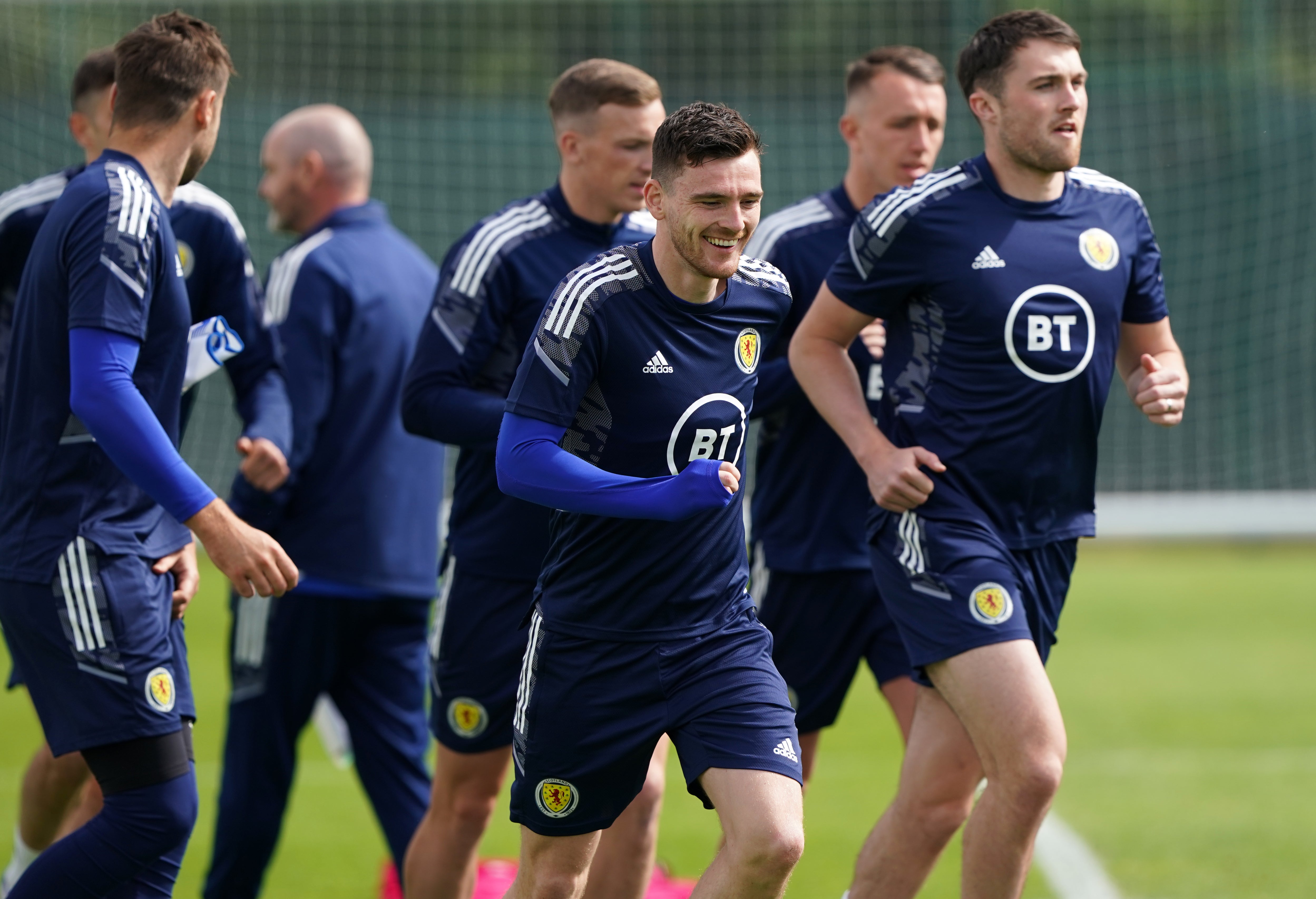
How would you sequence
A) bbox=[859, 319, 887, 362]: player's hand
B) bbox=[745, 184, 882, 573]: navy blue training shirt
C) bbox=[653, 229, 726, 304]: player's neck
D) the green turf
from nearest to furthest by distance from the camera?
bbox=[653, 229, 726, 304]: player's neck, bbox=[859, 319, 887, 362]: player's hand, bbox=[745, 184, 882, 573]: navy blue training shirt, the green turf

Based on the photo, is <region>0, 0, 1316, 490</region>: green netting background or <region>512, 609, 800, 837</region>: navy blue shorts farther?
<region>0, 0, 1316, 490</region>: green netting background

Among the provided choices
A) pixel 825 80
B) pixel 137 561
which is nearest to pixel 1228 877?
pixel 137 561

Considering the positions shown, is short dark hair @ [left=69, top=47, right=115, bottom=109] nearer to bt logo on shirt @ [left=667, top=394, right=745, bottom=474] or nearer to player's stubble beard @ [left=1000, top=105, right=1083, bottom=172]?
bt logo on shirt @ [left=667, top=394, right=745, bottom=474]

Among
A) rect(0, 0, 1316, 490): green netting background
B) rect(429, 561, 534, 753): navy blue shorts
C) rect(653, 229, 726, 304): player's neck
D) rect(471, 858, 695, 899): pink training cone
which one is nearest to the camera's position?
rect(653, 229, 726, 304): player's neck

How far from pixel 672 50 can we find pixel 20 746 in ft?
25.3

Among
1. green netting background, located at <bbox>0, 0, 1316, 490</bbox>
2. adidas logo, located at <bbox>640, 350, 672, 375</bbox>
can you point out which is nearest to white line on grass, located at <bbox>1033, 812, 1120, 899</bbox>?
adidas logo, located at <bbox>640, 350, 672, 375</bbox>

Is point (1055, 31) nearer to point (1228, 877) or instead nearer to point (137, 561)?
point (137, 561)

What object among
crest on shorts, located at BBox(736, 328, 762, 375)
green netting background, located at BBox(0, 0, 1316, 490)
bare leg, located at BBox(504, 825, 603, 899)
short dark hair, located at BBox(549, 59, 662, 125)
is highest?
green netting background, located at BBox(0, 0, 1316, 490)

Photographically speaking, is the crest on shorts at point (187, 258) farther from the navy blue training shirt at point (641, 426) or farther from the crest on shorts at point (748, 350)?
the crest on shorts at point (748, 350)

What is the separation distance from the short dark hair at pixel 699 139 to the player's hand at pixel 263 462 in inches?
54.3

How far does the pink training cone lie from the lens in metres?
4.92

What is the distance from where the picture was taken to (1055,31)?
4023mm

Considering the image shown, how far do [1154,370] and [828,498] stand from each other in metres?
1.07

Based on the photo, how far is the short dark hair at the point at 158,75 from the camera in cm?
359
